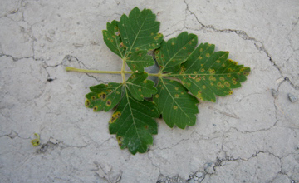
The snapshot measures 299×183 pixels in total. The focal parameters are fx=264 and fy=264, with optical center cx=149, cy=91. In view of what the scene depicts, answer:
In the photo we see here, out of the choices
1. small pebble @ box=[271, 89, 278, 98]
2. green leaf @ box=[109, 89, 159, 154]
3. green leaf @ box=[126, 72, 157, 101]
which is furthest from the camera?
small pebble @ box=[271, 89, 278, 98]

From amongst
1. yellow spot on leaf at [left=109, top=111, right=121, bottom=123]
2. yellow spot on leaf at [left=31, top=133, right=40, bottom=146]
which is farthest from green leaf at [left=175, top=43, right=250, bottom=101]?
yellow spot on leaf at [left=31, top=133, right=40, bottom=146]

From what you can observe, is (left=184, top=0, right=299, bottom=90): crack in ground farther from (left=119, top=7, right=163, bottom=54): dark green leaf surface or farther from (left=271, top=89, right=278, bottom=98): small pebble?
(left=119, top=7, right=163, bottom=54): dark green leaf surface

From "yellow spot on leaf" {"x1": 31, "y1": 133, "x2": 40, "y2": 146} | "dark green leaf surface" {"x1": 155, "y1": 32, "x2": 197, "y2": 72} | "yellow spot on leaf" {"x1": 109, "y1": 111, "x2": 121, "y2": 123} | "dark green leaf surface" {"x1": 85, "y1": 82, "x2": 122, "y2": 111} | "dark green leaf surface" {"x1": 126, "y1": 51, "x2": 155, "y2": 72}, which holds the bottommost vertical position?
"yellow spot on leaf" {"x1": 31, "y1": 133, "x2": 40, "y2": 146}

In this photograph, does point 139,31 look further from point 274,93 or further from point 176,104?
point 274,93

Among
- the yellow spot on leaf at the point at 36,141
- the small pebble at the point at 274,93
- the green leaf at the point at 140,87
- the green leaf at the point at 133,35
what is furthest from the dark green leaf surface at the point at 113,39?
the small pebble at the point at 274,93

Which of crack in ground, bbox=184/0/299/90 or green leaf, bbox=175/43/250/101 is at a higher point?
crack in ground, bbox=184/0/299/90

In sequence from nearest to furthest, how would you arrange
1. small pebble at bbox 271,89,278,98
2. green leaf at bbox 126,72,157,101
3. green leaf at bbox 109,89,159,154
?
1. green leaf at bbox 126,72,157,101
2. green leaf at bbox 109,89,159,154
3. small pebble at bbox 271,89,278,98

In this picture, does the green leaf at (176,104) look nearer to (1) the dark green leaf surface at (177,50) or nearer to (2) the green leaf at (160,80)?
(2) the green leaf at (160,80)

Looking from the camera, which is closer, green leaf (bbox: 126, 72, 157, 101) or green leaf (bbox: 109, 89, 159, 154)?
green leaf (bbox: 126, 72, 157, 101)

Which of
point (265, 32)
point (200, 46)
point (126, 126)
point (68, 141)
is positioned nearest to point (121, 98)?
point (126, 126)
